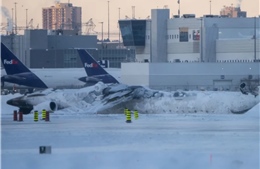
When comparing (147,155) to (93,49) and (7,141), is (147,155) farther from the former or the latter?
(93,49)

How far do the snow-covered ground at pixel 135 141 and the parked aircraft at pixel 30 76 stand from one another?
92.3ft

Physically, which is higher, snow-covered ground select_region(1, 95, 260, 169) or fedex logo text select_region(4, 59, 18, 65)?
fedex logo text select_region(4, 59, 18, 65)

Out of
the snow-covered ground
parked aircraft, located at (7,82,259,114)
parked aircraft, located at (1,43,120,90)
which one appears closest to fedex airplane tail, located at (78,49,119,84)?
parked aircraft, located at (1,43,120,90)

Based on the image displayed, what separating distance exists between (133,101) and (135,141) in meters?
20.6

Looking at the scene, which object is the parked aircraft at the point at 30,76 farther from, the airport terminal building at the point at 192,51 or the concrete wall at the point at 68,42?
the concrete wall at the point at 68,42

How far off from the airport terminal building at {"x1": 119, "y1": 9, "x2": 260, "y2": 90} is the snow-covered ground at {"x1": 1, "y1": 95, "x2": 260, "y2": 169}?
29739 mm

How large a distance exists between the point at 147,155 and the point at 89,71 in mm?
56644

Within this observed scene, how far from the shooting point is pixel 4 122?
4769 cm

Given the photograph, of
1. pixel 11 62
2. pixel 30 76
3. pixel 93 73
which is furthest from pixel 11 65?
pixel 93 73

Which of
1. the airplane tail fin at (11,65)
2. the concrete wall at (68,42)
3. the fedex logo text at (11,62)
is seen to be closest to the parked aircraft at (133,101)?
the airplane tail fin at (11,65)

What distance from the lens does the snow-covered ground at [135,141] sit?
2897cm

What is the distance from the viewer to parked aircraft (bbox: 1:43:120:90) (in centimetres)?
8050

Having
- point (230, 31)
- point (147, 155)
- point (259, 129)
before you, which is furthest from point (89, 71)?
point (147, 155)

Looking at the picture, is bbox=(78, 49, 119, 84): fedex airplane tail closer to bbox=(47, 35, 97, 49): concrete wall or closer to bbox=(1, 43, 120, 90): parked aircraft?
bbox=(1, 43, 120, 90): parked aircraft
